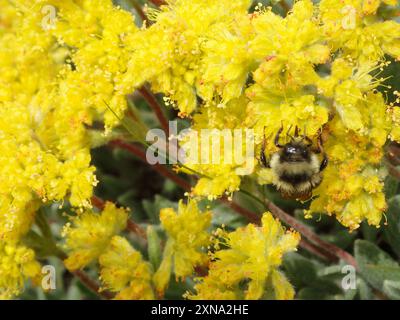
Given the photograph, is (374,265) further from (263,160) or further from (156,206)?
(156,206)

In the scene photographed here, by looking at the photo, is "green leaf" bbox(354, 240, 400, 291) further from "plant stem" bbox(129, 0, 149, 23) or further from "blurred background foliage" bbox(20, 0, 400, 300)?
"plant stem" bbox(129, 0, 149, 23)

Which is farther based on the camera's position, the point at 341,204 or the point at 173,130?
the point at 173,130

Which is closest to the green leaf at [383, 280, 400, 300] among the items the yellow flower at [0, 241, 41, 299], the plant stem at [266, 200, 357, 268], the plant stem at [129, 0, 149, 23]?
the plant stem at [266, 200, 357, 268]

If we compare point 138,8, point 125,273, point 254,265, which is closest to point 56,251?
point 125,273

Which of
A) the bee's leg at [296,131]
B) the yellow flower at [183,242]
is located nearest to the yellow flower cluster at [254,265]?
the yellow flower at [183,242]

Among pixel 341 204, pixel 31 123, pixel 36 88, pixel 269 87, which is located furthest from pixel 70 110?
pixel 341 204

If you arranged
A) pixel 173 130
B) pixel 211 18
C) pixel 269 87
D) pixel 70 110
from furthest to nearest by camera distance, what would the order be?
pixel 173 130
pixel 70 110
pixel 211 18
pixel 269 87
